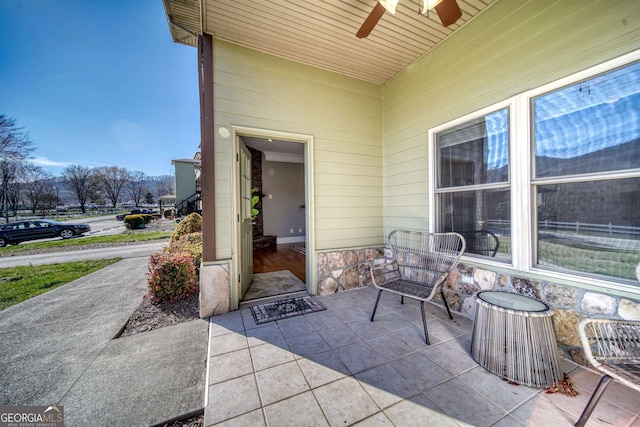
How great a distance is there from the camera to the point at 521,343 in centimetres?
150

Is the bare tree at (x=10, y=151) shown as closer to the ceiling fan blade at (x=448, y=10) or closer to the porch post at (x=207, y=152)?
the porch post at (x=207, y=152)

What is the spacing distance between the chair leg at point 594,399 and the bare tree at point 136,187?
42.6 m

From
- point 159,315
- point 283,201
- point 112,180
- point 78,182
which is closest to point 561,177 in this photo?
point 159,315

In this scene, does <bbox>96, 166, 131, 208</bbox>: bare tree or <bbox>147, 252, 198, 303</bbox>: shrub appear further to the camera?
<bbox>96, 166, 131, 208</bbox>: bare tree

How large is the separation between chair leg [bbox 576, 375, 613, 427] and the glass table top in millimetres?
509

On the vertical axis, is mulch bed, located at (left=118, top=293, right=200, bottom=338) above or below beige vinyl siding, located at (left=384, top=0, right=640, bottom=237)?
below

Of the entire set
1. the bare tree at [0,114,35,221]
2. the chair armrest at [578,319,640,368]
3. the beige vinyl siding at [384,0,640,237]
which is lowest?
the chair armrest at [578,319,640,368]

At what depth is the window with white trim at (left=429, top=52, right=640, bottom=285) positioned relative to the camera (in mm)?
1542

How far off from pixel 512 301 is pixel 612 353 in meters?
0.54

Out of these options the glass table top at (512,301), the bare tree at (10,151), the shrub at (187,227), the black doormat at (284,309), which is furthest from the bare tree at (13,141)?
the glass table top at (512,301)

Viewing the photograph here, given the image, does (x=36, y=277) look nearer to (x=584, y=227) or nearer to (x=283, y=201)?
(x=283, y=201)

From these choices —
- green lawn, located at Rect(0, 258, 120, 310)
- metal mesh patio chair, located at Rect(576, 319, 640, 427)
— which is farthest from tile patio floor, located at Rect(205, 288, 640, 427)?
green lawn, located at Rect(0, 258, 120, 310)

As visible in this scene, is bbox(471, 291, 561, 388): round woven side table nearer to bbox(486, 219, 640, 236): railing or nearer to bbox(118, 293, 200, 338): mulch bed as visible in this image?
bbox(486, 219, 640, 236): railing

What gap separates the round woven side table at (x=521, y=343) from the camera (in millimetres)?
1467
